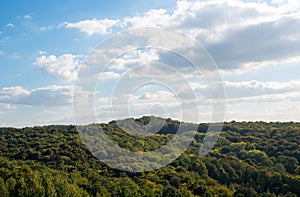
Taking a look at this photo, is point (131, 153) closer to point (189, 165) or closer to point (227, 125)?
point (189, 165)

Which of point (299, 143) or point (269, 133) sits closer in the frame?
point (299, 143)

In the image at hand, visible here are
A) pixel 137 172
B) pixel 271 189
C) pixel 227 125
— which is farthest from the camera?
pixel 227 125

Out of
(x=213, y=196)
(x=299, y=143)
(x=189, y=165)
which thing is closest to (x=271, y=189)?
(x=213, y=196)

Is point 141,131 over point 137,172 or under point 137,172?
over

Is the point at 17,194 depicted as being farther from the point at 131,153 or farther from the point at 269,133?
the point at 269,133

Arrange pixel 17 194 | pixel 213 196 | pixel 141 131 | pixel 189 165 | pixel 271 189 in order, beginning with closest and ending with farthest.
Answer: pixel 17 194 < pixel 213 196 < pixel 271 189 < pixel 189 165 < pixel 141 131

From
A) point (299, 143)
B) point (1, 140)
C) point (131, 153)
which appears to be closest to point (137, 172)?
point (131, 153)
